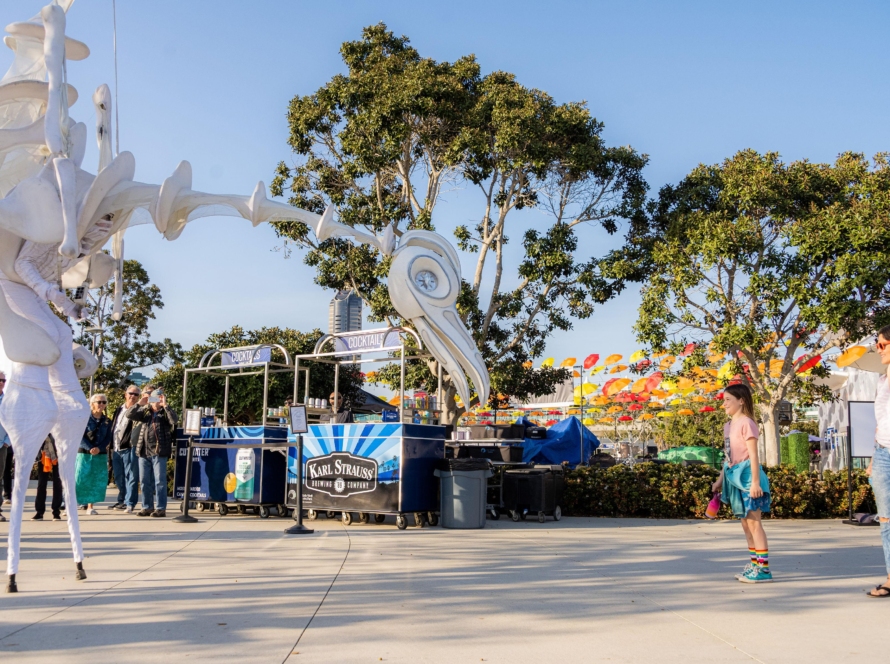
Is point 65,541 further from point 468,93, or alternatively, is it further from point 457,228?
point 468,93

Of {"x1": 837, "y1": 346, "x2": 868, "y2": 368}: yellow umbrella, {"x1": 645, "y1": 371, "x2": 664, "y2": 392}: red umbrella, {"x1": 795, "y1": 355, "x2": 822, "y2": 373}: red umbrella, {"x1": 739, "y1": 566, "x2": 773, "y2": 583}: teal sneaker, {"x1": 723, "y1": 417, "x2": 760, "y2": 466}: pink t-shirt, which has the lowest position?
{"x1": 739, "y1": 566, "x2": 773, "y2": 583}: teal sneaker

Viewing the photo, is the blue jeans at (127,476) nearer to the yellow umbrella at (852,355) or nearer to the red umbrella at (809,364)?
the red umbrella at (809,364)

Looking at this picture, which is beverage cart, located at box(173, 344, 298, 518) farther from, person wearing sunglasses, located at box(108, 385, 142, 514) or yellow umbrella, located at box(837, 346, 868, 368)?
yellow umbrella, located at box(837, 346, 868, 368)

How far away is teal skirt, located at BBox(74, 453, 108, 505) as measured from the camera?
39.0 feet

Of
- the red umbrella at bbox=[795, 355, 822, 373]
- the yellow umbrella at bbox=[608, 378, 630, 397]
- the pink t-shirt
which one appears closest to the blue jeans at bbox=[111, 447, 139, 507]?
the pink t-shirt

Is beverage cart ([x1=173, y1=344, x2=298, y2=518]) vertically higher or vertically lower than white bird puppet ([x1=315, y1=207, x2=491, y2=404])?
lower

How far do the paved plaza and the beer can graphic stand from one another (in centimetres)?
324

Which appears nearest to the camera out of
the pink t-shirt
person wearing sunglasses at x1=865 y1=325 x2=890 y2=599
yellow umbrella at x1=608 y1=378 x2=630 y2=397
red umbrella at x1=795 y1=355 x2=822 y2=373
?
person wearing sunglasses at x1=865 y1=325 x2=890 y2=599

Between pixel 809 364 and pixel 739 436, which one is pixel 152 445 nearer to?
pixel 739 436

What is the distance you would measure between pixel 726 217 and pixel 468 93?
6.25m

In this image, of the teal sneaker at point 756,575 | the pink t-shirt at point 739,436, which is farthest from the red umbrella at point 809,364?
the teal sneaker at point 756,575

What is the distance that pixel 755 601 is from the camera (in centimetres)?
548

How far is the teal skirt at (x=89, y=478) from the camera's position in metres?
11.9

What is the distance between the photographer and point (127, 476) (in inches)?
506
